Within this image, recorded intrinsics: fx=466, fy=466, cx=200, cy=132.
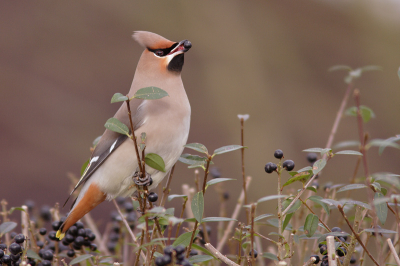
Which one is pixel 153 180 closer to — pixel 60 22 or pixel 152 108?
pixel 152 108

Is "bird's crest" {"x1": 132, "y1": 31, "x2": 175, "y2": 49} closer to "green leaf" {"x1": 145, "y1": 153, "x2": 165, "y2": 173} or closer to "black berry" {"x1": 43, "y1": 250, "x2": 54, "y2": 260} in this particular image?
"green leaf" {"x1": 145, "y1": 153, "x2": 165, "y2": 173}

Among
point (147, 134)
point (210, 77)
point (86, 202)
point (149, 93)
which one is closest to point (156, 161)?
point (149, 93)

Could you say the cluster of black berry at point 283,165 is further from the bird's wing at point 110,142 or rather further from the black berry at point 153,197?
the bird's wing at point 110,142

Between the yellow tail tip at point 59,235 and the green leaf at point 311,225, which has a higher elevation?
the green leaf at point 311,225

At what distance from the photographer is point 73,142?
5.71m

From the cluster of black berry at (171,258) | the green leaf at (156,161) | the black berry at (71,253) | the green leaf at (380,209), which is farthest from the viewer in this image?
the black berry at (71,253)

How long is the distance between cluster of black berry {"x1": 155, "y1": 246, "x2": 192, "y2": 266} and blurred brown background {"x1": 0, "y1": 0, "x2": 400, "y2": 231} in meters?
4.19

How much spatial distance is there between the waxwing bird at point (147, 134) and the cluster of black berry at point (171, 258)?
0.72 metres

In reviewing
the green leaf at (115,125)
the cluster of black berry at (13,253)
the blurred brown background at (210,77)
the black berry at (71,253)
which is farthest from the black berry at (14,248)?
the blurred brown background at (210,77)

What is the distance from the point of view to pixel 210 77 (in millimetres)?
5906

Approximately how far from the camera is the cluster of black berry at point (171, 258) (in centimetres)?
121

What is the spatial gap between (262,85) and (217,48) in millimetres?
747

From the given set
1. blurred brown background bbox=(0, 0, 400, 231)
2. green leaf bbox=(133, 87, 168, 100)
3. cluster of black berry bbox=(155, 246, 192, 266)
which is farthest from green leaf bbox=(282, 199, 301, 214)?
blurred brown background bbox=(0, 0, 400, 231)

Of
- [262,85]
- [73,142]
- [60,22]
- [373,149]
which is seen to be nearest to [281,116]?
[262,85]
